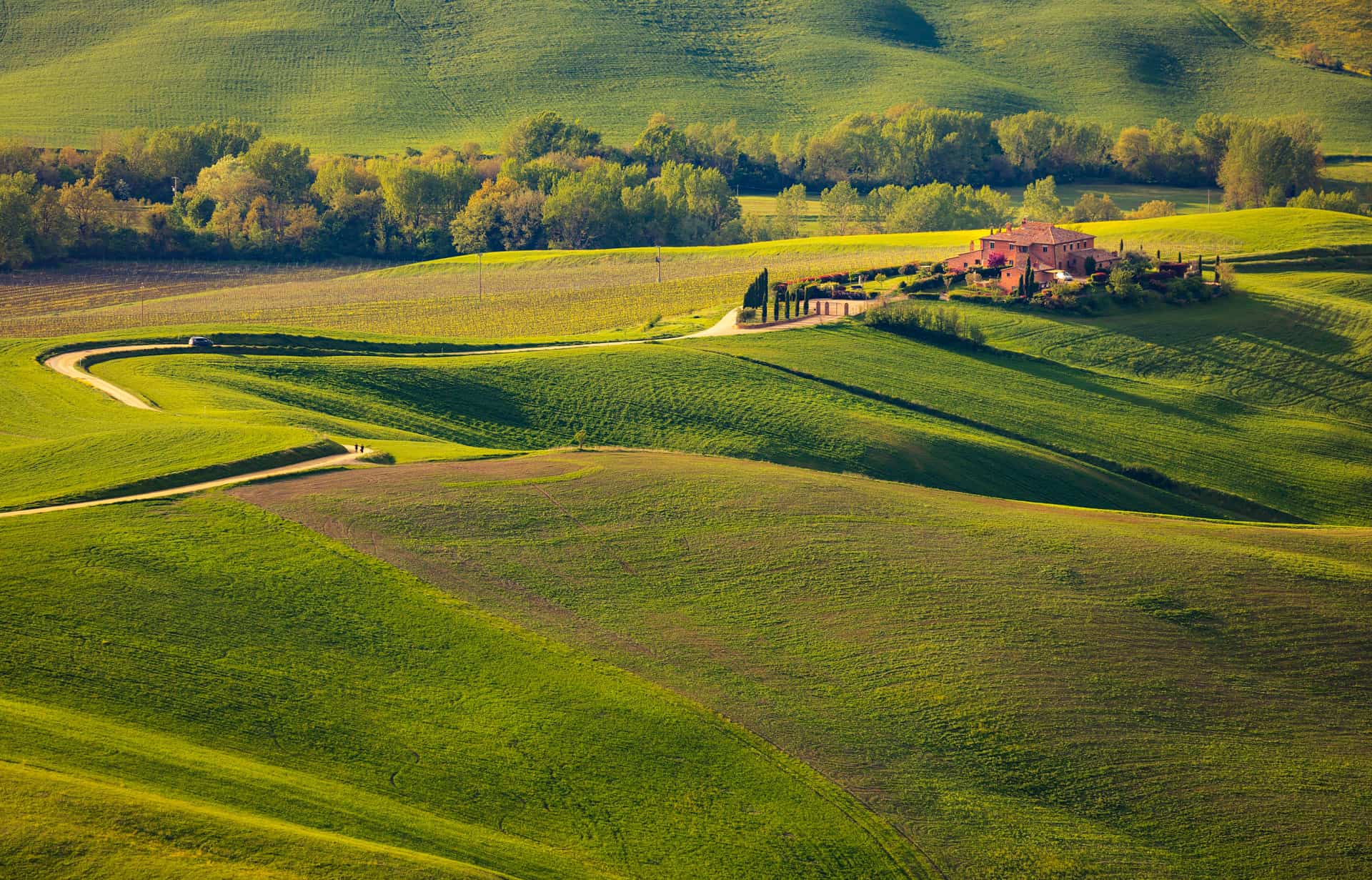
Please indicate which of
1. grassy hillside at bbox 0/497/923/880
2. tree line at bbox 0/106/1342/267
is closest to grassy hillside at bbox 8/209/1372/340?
tree line at bbox 0/106/1342/267

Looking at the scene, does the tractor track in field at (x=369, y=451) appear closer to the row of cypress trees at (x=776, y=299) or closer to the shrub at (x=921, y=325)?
the row of cypress trees at (x=776, y=299)

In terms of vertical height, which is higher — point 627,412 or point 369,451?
point 369,451

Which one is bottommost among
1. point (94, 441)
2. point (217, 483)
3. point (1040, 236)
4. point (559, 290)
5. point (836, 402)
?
point (836, 402)

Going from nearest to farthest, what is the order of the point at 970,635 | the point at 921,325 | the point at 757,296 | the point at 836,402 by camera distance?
the point at 970,635 < the point at 836,402 < the point at 921,325 < the point at 757,296

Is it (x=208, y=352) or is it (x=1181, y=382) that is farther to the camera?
(x=1181, y=382)

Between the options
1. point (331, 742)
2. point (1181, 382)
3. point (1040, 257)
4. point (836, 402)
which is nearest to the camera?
point (331, 742)

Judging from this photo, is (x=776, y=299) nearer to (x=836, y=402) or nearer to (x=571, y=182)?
(x=836, y=402)

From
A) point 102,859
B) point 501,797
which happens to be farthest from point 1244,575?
point 102,859

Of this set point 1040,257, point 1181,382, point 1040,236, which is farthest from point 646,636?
point 1040,236
